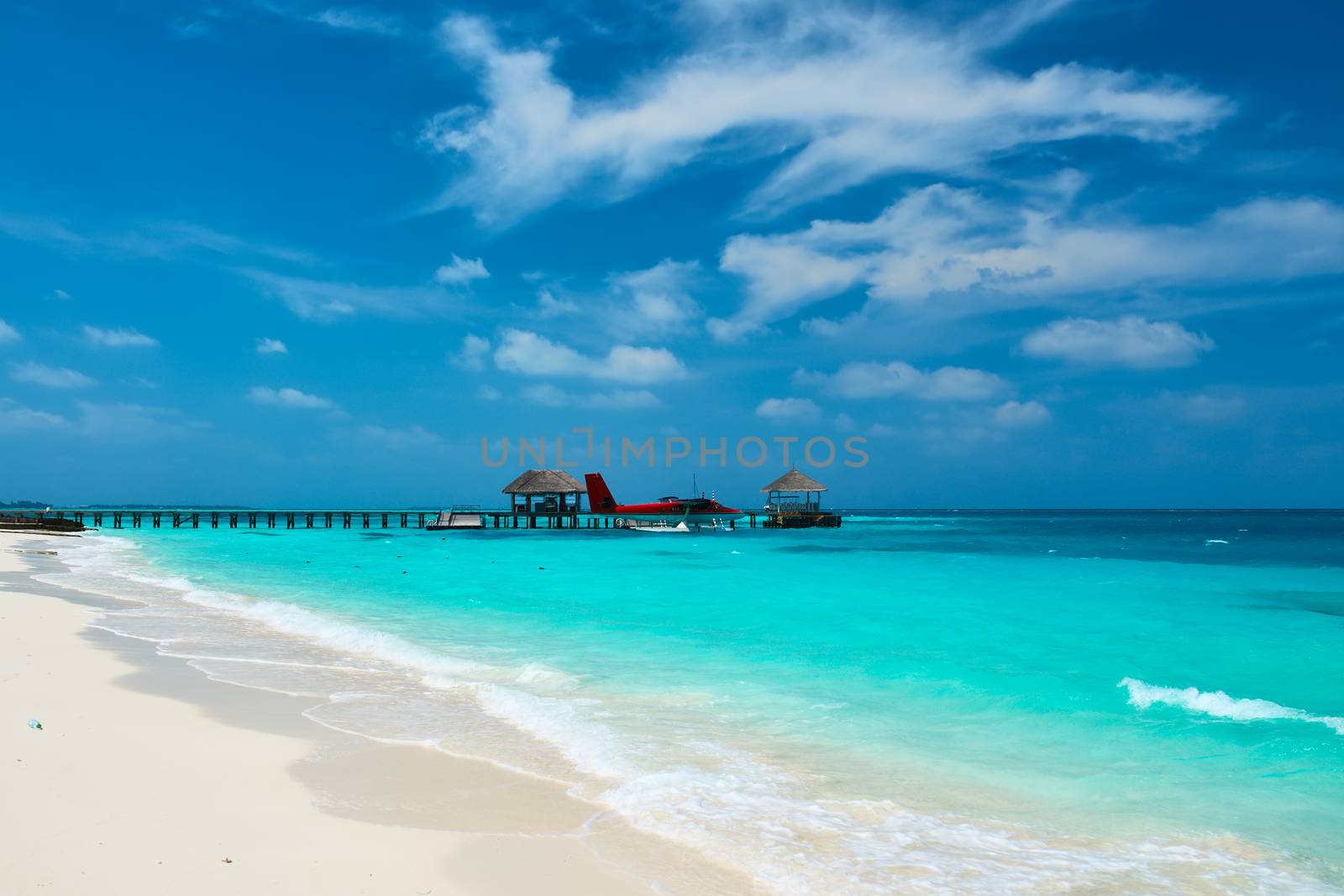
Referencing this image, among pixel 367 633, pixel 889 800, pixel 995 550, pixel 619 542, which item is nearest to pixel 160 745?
pixel 889 800

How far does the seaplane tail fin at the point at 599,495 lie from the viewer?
68.7 m

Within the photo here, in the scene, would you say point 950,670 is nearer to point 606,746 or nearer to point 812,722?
point 812,722

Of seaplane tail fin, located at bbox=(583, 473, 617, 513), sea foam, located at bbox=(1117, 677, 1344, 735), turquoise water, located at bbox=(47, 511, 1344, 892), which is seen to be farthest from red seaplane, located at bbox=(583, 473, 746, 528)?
sea foam, located at bbox=(1117, 677, 1344, 735)

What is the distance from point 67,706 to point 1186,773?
892cm

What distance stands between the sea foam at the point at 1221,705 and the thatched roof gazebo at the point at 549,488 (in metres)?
50.2

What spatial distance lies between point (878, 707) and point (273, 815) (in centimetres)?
567

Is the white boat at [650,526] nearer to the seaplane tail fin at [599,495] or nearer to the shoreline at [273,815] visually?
the seaplane tail fin at [599,495]

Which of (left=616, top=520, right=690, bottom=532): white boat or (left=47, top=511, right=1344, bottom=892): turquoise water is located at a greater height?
(left=616, top=520, right=690, bottom=532): white boat

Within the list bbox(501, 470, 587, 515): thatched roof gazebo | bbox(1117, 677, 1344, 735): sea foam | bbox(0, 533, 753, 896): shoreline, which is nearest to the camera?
bbox(0, 533, 753, 896): shoreline

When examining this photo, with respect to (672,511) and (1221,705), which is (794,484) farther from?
(1221,705)

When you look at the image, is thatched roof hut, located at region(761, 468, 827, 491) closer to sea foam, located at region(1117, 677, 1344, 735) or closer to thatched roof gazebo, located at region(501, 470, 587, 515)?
thatched roof gazebo, located at region(501, 470, 587, 515)

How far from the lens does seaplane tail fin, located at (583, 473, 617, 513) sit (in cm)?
6869

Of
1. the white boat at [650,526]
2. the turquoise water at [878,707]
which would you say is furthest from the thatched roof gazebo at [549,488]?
the turquoise water at [878,707]

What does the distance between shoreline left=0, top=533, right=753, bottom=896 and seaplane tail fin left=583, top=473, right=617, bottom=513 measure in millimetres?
61360
